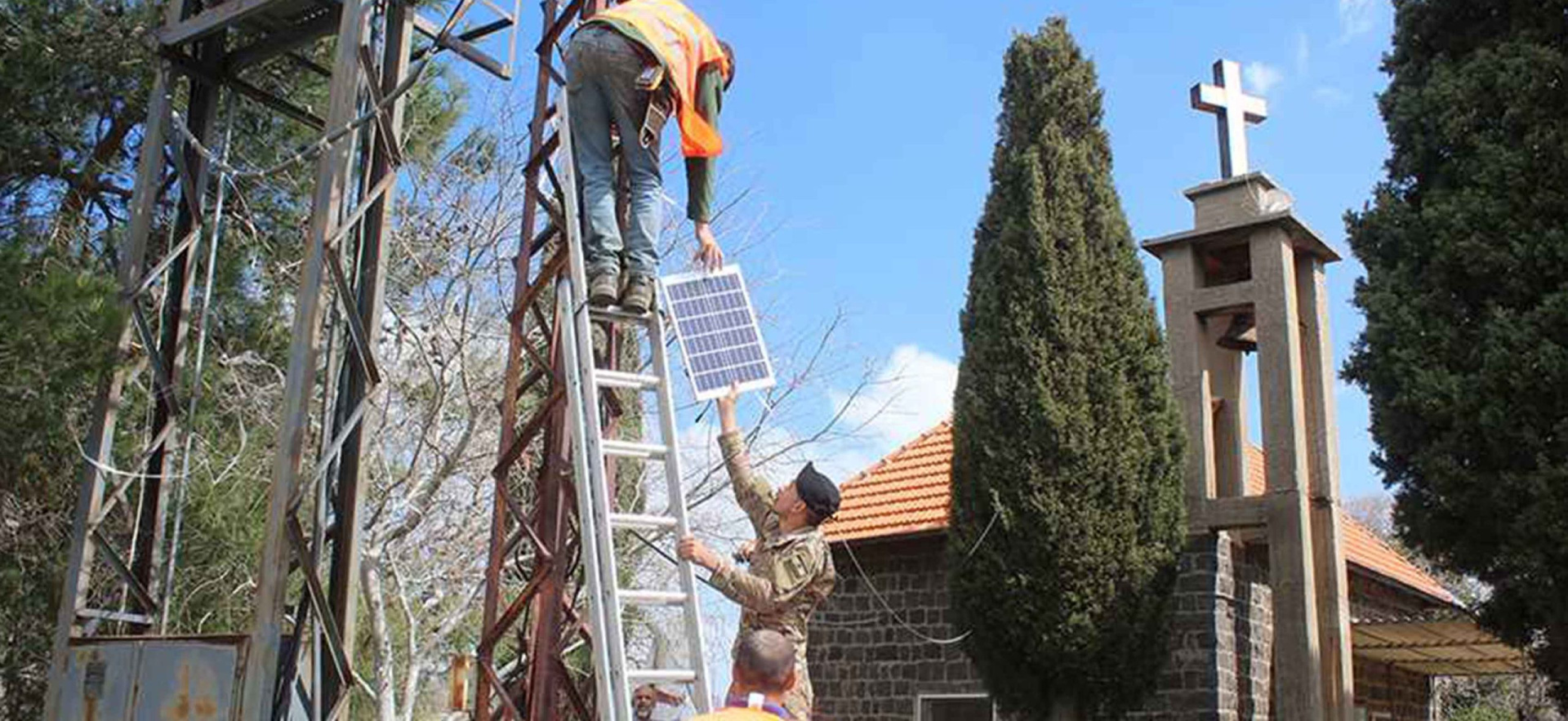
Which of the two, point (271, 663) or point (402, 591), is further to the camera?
point (402, 591)

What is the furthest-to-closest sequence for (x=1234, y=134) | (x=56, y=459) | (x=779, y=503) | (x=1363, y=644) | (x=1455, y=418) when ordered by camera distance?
(x=1363, y=644) < (x=1234, y=134) < (x=1455, y=418) < (x=56, y=459) < (x=779, y=503)

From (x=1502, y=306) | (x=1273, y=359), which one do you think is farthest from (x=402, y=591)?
(x=1502, y=306)

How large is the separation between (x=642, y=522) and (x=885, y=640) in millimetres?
9020

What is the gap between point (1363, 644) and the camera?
13.7 metres

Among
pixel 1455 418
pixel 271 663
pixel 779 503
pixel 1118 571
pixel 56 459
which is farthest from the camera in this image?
pixel 1118 571

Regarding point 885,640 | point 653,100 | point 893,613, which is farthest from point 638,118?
point 885,640

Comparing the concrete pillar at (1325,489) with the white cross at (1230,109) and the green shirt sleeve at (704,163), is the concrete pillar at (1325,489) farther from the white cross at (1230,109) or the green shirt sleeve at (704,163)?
the green shirt sleeve at (704,163)

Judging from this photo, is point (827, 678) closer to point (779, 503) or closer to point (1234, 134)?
→ point (1234, 134)

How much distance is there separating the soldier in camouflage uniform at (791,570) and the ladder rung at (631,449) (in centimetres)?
52

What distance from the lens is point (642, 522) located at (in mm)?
4922

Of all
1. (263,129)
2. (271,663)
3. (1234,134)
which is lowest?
(271,663)

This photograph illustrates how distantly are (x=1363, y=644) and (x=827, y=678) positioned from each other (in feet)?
16.9

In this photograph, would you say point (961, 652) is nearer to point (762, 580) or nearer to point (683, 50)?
point (683, 50)

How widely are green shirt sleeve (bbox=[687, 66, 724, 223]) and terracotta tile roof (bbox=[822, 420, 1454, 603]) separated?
7432 mm
